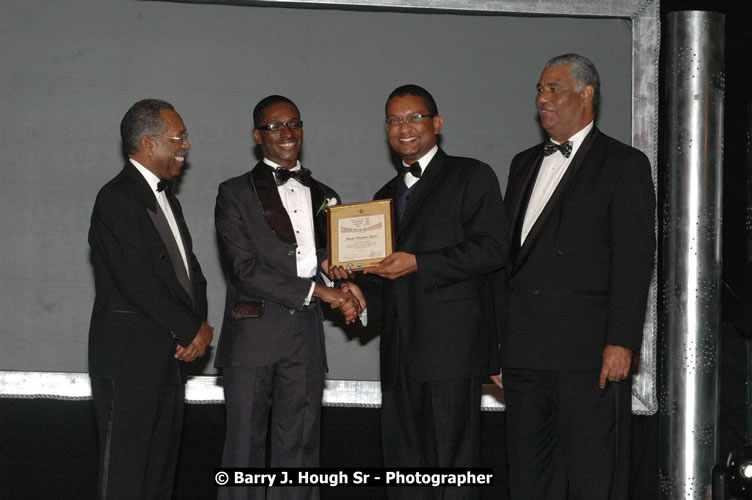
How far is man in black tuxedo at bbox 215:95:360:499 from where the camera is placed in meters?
3.97

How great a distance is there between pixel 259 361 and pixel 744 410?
3026mm

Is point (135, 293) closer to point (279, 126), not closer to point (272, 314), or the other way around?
point (272, 314)

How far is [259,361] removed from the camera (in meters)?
3.98

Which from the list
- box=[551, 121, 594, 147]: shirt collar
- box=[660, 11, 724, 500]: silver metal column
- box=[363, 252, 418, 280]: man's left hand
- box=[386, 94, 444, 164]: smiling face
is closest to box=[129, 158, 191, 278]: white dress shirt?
box=[363, 252, 418, 280]: man's left hand

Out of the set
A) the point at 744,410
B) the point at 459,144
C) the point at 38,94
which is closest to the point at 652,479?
the point at 744,410

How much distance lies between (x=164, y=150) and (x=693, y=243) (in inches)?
117

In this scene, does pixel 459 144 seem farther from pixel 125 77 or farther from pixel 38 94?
pixel 38 94

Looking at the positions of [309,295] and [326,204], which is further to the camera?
[326,204]

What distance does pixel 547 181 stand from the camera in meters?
3.81

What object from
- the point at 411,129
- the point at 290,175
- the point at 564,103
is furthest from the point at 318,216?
the point at 564,103

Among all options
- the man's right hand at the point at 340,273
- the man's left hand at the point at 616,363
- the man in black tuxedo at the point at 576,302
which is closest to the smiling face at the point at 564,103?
the man in black tuxedo at the point at 576,302

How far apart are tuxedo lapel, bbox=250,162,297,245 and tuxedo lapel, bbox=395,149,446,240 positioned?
22.2 inches

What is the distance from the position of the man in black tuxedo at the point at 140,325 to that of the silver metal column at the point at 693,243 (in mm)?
2702

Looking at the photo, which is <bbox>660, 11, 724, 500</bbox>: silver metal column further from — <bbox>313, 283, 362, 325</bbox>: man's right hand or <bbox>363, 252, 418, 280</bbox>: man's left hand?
<bbox>313, 283, 362, 325</bbox>: man's right hand
